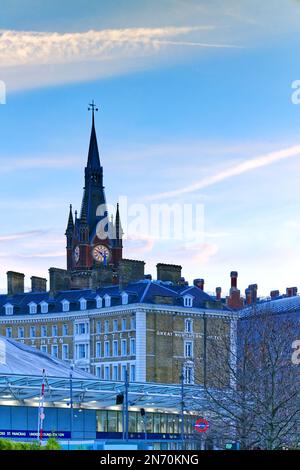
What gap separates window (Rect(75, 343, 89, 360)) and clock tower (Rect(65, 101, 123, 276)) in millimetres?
41368

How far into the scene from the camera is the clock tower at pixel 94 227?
161125 mm

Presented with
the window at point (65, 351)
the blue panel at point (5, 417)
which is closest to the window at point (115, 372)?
the window at point (65, 351)

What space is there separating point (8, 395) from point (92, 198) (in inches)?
4201

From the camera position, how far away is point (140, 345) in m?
110

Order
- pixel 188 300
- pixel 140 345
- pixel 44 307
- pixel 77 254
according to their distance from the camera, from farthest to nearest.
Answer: pixel 77 254 → pixel 44 307 → pixel 188 300 → pixel 140 345

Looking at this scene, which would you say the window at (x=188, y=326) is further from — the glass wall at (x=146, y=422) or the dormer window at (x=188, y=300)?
the glass wall at (x=146, y=422)

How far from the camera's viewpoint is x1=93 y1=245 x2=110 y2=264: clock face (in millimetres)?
163250

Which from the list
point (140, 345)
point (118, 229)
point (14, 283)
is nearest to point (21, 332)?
point (14, 283)

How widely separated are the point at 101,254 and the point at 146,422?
3632 inches

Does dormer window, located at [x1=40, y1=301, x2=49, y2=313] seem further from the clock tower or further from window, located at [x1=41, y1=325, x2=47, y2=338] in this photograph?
the clock tower

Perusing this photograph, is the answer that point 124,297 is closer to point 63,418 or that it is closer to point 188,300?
point 188,300

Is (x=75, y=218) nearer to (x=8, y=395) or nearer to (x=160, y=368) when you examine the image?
(x=160, y=368)

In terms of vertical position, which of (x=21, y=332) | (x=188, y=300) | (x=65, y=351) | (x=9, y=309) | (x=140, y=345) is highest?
(x=9, y=309)

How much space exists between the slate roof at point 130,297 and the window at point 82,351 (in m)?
4.16
